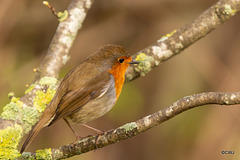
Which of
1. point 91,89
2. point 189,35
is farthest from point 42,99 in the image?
point 189,35

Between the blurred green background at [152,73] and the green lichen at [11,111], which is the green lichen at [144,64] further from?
the blurred green background at [152,73]

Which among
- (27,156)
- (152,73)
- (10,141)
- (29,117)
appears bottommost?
(27,156)

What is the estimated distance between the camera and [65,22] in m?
4.15

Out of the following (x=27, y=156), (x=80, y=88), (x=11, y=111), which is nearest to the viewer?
(x=27, y=156)

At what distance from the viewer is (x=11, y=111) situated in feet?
11.1

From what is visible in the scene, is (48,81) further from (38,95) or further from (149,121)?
(149,121)

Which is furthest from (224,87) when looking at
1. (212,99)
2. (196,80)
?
(212,99)

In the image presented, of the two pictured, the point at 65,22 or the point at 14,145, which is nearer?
the point at 14,145

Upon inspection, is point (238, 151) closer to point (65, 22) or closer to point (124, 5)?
point (65, 22)

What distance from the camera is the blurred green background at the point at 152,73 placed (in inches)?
213

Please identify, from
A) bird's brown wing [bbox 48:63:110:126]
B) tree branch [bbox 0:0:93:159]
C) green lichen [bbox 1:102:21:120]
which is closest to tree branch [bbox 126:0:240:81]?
bird's brown wing [bbox 48:63:110:126]

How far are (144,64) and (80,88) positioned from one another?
27.7 inches

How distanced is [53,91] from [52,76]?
192 mm

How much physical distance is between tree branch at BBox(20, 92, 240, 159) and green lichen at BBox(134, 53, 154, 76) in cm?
112
